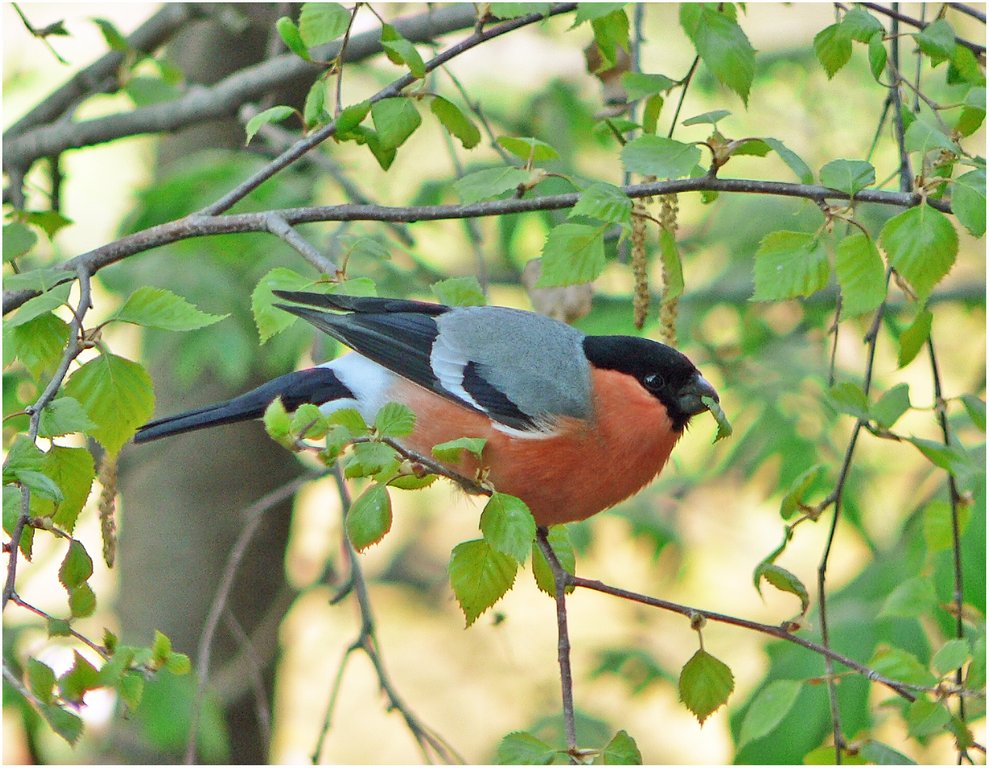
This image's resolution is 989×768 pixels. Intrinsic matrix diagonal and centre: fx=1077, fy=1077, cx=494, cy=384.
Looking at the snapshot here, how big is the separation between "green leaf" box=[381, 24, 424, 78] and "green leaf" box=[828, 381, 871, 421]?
2.93 feet

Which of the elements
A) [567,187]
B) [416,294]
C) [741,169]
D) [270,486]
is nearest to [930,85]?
[741,169]

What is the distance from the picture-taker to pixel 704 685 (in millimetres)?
1793

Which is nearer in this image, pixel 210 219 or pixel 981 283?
pixel 210 219

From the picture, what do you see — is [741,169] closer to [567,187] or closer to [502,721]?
[567,187]

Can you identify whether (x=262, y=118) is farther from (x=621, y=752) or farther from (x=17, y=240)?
(x=621, y=752)

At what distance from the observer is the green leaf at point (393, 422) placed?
1449mm

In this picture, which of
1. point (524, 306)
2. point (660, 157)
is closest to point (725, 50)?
point (660, 157)

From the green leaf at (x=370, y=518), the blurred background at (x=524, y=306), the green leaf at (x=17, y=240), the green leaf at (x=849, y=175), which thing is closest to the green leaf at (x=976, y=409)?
the blurred background at (x=524, y=306)

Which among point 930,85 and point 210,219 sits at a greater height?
point 930,85

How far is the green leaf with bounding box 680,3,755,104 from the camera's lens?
1.90 meters

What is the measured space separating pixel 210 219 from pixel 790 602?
567 cm

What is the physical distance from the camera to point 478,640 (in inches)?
312

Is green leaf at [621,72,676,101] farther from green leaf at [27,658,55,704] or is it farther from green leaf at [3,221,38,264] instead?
green leaf at [27,658,55,704]

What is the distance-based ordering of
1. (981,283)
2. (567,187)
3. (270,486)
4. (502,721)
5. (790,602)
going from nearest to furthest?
1. (567,187)
2. (981,283)
3. (270,486)
4. (790,602)
5. (502,721)
